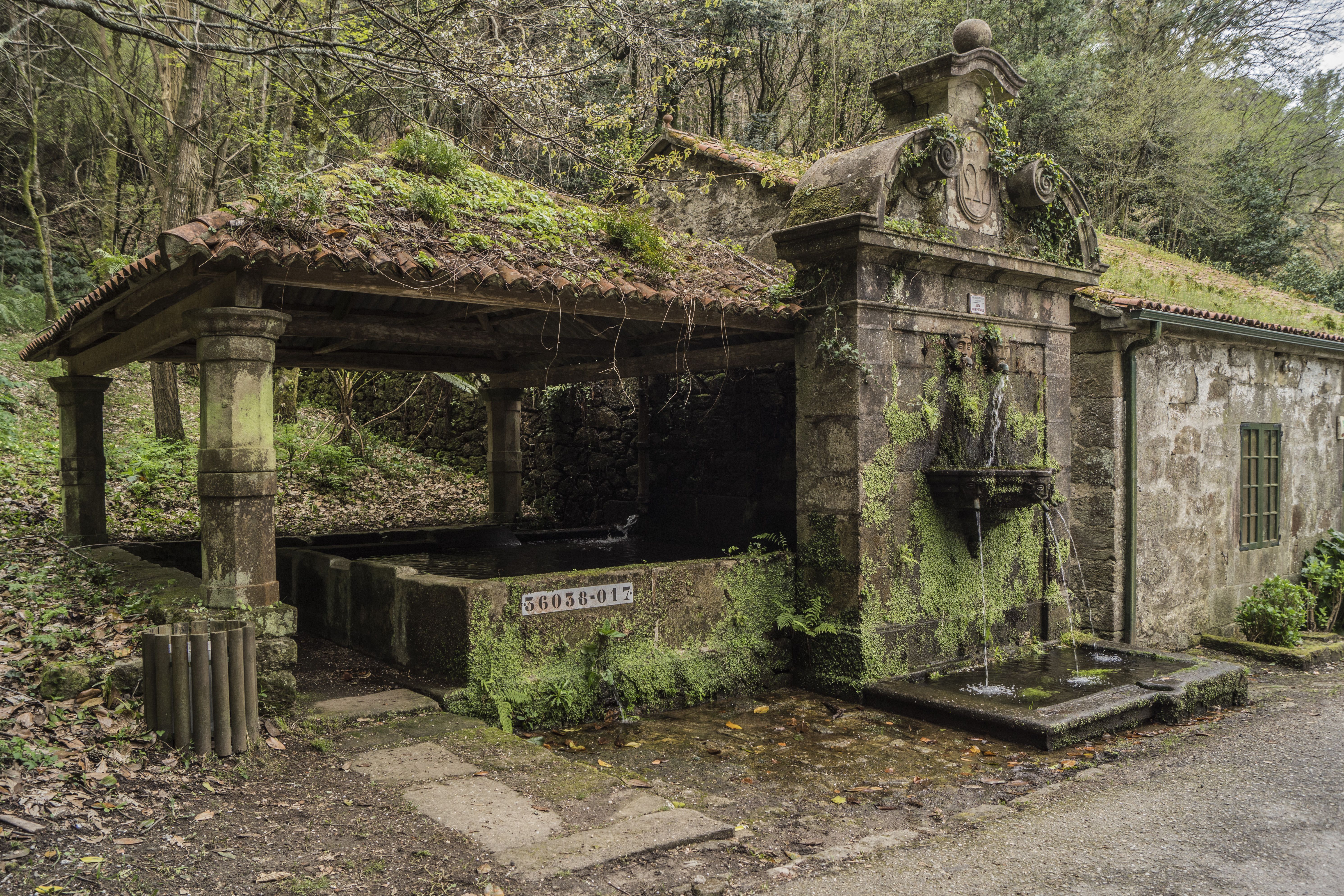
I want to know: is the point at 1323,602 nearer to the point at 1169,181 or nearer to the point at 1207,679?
the point at 1207,679

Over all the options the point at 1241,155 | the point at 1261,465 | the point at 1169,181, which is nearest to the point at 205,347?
the point at 1261,465

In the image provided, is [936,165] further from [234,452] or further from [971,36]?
[234,452]

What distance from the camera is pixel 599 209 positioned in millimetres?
8086

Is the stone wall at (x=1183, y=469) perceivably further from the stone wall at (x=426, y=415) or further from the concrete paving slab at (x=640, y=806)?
the stone wall at (x=426, y=415)

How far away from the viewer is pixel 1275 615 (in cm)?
937

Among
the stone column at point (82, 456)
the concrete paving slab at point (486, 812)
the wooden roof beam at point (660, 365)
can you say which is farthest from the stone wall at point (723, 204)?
the concrete paving slab at point (486, 812)

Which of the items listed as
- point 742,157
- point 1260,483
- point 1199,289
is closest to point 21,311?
point 742,157

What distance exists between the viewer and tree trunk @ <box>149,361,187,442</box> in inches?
459

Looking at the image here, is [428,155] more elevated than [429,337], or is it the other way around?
[428,155]


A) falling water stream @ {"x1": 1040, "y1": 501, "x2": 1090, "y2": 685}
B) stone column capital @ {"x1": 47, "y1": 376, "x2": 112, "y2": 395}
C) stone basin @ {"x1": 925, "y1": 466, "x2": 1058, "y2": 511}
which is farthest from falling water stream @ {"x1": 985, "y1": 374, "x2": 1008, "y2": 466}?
stone column capital @ {"x1": 47, "y1": 376, "x2": 112, "y2": 395}

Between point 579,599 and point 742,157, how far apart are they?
6.27 meters

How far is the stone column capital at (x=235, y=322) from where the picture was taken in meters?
4.81

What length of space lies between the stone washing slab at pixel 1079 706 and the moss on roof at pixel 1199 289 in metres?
3.81

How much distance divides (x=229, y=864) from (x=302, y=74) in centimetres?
948
